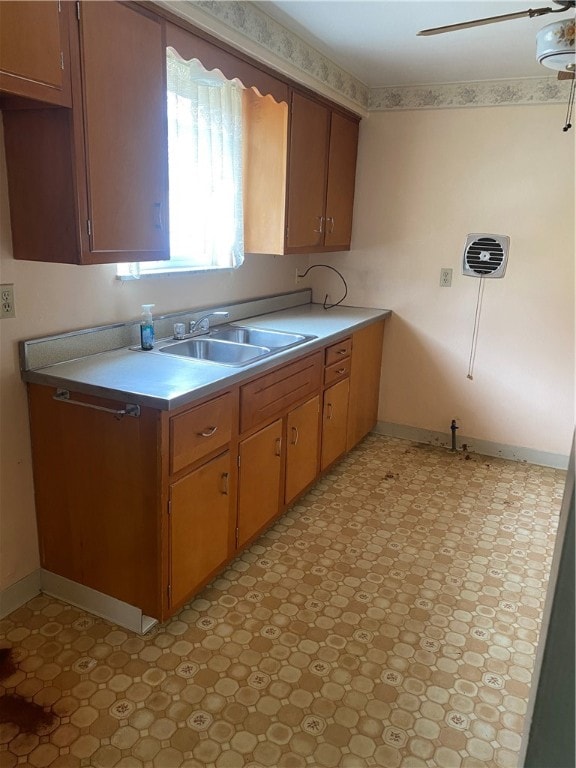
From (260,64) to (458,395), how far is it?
2.39 m

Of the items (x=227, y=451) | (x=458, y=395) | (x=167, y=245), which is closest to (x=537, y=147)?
(x=458, y=395)

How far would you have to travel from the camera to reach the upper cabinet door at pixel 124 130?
177 cm

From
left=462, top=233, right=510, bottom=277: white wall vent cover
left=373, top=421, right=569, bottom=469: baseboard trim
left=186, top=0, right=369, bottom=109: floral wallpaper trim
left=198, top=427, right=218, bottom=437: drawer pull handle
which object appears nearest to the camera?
left=198, top=427, right=218, bottom=437: drawer pull handle

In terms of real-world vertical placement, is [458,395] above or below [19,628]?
above

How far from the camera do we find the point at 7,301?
192cm

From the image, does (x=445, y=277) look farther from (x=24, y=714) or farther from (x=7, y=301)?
(x=24, y=714)

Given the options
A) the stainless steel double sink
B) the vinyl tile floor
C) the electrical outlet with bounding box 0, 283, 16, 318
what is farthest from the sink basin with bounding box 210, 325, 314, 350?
the electrical outlet with bounding box 0, 283, 16, 318

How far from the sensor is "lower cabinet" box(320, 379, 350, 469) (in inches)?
124

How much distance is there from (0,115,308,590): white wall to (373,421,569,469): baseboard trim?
89.0 inches

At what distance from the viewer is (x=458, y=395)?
12.7 ft

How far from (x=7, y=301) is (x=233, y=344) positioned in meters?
1.08

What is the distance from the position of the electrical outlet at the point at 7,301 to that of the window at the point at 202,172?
0.53 meters

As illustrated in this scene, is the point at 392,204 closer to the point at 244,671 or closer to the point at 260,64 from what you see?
the point at 260,64

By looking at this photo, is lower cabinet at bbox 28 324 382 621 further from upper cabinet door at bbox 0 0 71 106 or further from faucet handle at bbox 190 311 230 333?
upper cabinet door at bbox 0 0 71 106
